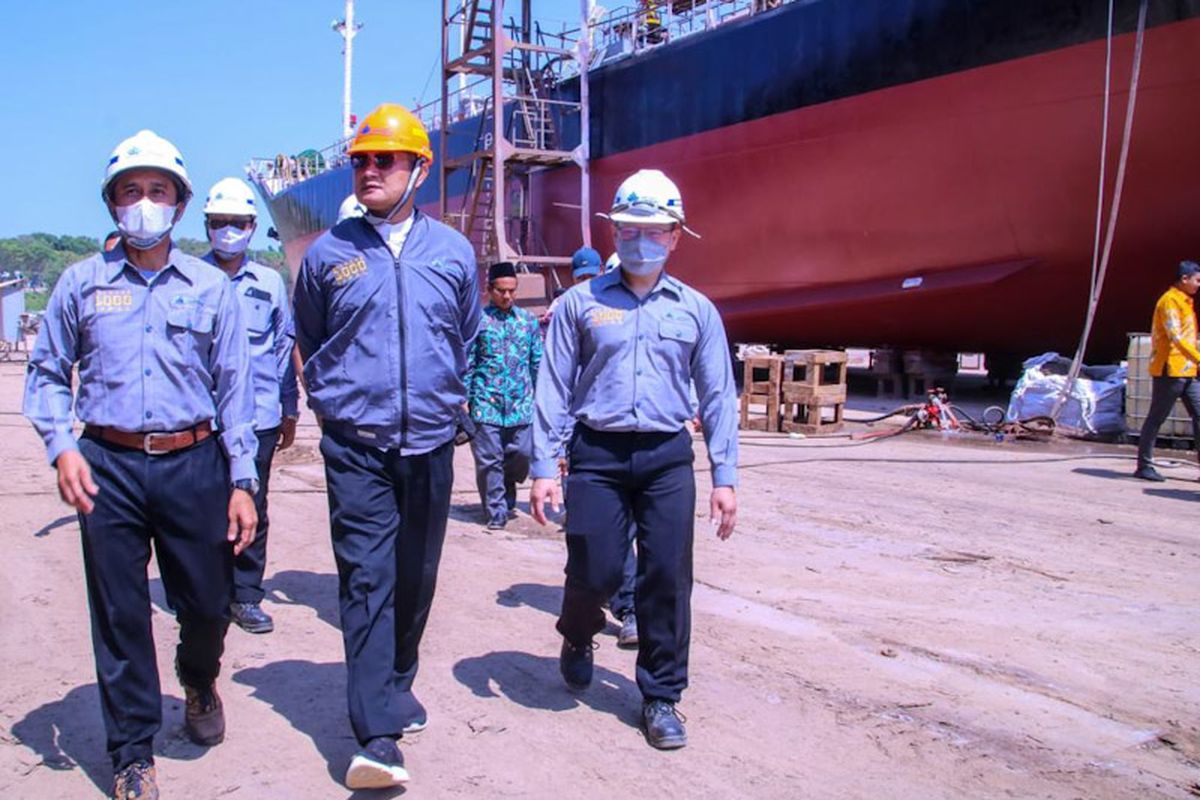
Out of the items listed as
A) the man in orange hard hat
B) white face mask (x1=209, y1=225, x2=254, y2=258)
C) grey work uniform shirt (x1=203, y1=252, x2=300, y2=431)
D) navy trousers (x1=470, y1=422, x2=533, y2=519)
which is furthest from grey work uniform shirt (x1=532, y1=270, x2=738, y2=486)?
navy trousers (x1=470, y1=422, x2=533, y2=519)

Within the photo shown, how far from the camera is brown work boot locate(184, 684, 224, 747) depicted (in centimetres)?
339

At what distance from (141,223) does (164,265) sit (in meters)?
0.15

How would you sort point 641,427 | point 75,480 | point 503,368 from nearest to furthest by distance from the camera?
point 75,480
point 641,427
point 503,368

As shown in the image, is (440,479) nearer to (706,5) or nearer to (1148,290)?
(1148,290)

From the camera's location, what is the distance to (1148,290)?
1284 cm

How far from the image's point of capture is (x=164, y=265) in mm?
3152

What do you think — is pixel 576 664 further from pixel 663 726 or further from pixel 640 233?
pixel 640 233

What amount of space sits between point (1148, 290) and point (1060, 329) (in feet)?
4.52

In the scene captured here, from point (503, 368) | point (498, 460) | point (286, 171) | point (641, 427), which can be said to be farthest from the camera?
point (286, 171)

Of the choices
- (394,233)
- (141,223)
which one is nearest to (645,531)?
(394,233)

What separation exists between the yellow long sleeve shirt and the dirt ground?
1885mm

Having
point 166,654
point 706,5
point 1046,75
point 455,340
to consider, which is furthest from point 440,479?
point 706,5

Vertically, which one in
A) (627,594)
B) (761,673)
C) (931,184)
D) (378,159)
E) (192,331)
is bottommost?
(761,673)

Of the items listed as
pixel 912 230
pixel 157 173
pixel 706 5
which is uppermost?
pixel 706 5
